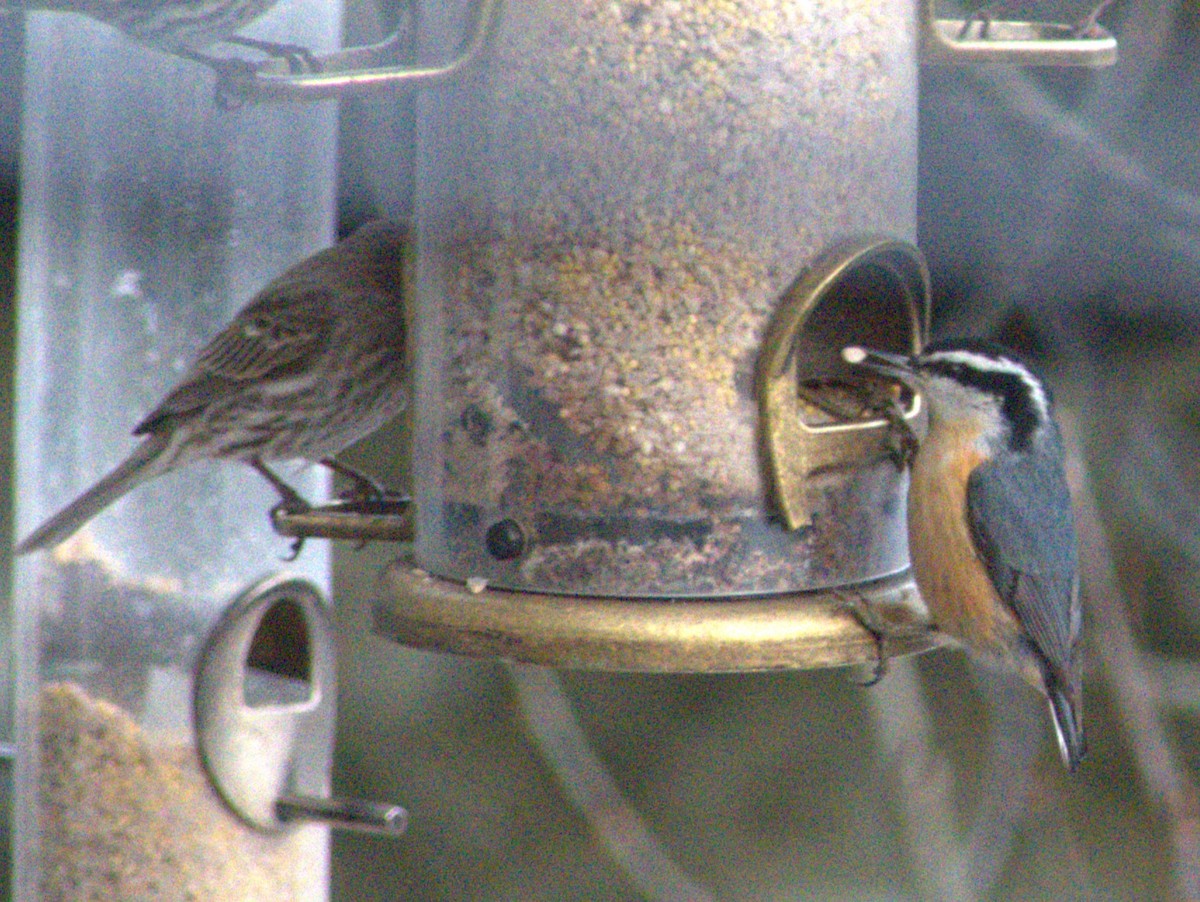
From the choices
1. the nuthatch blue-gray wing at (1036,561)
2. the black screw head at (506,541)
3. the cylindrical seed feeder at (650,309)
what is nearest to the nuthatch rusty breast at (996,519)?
the nuthatch blue-gray wing at (1036,561)

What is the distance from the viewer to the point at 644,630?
140 inches

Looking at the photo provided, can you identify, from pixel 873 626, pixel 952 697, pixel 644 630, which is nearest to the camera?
pixel 644 630

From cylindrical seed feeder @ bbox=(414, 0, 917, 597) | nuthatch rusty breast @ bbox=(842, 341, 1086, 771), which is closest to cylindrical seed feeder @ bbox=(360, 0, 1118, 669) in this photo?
cylindrical seed feeder @ bbox=(414, 0, 917, 597)

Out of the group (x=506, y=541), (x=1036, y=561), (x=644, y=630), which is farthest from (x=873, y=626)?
(x=506, y=541)

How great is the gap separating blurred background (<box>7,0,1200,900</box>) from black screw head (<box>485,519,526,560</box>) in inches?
13.4

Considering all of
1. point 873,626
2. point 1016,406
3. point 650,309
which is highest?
point 650,309

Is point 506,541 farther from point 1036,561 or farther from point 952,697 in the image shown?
point 952,697

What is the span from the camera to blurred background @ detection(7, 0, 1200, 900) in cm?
555

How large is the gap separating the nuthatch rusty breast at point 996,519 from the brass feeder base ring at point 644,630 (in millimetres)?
227

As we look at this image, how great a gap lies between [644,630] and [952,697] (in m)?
3.90

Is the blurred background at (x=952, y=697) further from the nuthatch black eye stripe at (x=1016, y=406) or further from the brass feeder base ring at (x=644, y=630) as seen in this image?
the nuthatch black eye stripe at (x=1016, y=406)

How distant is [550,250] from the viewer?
375 centimetres

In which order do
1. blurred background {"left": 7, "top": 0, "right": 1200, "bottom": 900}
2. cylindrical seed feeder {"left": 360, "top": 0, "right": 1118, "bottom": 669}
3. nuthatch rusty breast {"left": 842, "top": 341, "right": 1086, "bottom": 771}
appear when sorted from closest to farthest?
cylindrical seed feeder {"left": 360, "top": 0, "right": 1118, "bottom": 669} < nuthatch rusty breast {"left": 842, "top": 341, "right": 1086, "bottom": 771} < blurred background {"left": 7, "top": 0, "right": 1200, "bottom": 900}

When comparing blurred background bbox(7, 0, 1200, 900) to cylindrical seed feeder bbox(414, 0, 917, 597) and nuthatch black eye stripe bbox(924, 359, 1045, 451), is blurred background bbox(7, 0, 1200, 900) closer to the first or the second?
cylindrical seed feeder bbox(414, 0, 917, 597)
